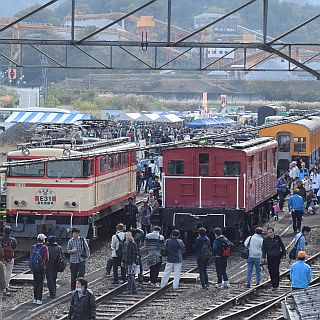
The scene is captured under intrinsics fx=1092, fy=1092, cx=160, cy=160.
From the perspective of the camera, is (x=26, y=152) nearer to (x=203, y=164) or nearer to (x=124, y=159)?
(x=203, y=164)

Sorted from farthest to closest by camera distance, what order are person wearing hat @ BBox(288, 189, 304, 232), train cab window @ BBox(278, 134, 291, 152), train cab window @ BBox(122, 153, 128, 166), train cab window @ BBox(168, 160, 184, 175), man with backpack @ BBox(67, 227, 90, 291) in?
train cab window @ BBox(278, 134, 291, 152) < train cab window @ BBox(122, 153, 128, 166) < person wearing hat @ BBox(288, 189, 304, 232) < train cab window @ BBox(168, 160, 184, 175) < man with backpack @ BBox(67, 227, 90, 291)

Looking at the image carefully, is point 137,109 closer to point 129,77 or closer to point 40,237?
point 129,77

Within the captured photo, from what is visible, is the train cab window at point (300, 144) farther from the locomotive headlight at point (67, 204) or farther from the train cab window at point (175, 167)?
the locomotive headlight at point (67, 204)

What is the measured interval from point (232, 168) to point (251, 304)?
21.5ft

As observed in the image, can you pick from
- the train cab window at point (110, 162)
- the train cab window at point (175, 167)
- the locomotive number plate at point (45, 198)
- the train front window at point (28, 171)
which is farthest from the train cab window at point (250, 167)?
the train front window at point (28, 171)

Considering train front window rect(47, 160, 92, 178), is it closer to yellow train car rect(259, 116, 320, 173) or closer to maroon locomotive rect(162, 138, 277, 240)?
maroon locomotive rect(162, 138, 277, 240)

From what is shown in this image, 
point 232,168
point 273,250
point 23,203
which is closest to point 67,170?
point 23,203

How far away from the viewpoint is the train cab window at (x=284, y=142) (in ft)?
143

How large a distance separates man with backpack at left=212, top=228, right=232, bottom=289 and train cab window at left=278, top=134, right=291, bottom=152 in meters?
22.8

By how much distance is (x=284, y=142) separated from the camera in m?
43.9

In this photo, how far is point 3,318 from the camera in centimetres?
1855

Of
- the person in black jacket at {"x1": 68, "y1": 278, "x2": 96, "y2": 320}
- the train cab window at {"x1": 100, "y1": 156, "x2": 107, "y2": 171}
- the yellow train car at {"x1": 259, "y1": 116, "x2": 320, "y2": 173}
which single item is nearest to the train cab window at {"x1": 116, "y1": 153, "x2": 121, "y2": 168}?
the train cab window at {"x1": 100, "y1": 156, "x2": 107, "y2": 171}

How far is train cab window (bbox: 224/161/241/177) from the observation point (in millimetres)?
25781

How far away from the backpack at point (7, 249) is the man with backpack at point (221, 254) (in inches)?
153
